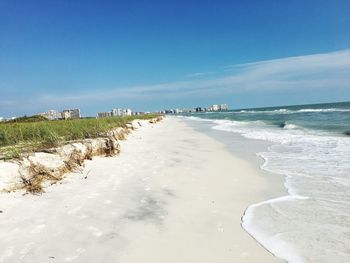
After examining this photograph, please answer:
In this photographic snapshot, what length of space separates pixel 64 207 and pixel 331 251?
3987 millimetres

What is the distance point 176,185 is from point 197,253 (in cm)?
319

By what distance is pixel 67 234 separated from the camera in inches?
167

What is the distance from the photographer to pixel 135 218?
4.86m

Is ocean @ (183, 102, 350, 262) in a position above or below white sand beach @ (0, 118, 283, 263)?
below

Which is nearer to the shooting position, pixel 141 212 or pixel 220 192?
pixel 141 212

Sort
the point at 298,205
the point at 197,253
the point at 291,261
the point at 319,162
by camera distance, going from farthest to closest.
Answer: the point at 319,162
the point at 298,205
the point at 197,253
the point at 291,261

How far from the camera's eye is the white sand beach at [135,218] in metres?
3.71

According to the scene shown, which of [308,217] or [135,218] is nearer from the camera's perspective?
[308,217]

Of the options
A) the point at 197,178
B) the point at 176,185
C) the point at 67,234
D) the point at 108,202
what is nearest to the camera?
the point at 67,234

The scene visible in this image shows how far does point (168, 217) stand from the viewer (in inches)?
192

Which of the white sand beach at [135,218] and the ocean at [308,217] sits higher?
the white sand beach at [135,218]

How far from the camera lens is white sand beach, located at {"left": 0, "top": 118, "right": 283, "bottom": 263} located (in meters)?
3.71

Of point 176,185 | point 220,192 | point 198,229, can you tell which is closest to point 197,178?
point 176,185

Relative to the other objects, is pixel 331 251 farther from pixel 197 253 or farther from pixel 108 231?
pixel 108 231
